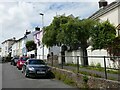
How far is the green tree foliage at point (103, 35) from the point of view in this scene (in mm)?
20847

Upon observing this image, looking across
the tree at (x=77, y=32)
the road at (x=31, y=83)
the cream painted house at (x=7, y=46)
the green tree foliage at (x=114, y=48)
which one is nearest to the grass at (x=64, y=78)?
the road at (x=31, y=83)

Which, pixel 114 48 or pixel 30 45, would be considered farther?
pixel 30 45

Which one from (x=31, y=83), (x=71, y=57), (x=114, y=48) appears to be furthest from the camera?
(x=114, y=48)

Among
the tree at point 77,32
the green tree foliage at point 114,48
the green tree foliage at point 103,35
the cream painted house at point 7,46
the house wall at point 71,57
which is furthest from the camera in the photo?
the cream painted house at point 7,46

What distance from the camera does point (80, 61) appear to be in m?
15.1

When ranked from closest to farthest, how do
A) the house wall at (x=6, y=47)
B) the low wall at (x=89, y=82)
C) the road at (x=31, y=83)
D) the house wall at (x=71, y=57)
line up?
1. the low wall at (x=89, y=82)
2. the road at (x=31, y=83)
3. the house wall at (x=71, y=57)
4. the house wall at (x=6, y=47)

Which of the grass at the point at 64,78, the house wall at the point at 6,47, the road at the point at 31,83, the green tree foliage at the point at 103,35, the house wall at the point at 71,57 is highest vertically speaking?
the house wall at the point at 6,47

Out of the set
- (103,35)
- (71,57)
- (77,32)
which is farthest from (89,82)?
(77,32)

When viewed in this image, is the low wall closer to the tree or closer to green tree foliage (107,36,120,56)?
green tree foliage (107,36,120,56)

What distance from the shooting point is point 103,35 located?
21.4 m

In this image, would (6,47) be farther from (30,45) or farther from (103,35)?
(103,35)

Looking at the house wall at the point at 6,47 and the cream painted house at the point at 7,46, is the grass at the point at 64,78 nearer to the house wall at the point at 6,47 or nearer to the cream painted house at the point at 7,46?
the cream painted house at the point at 7,46

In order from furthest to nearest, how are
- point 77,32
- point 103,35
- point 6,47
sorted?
point 6,47 < point 77,32 < point 103,35

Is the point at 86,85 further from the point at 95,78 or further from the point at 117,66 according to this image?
the point at 117,66
